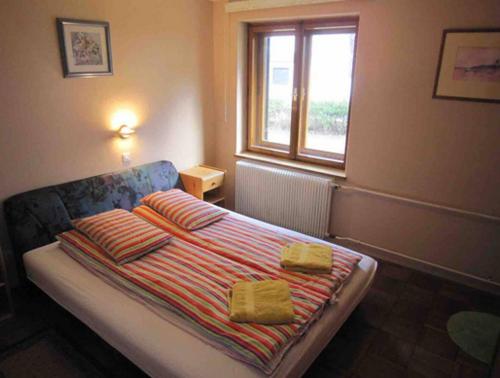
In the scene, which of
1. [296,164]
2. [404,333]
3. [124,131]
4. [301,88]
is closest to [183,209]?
[124,131]

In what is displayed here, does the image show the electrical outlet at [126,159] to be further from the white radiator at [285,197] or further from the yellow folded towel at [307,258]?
the yellow folded towel at [307,258]

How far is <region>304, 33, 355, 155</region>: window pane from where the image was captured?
3.40 m

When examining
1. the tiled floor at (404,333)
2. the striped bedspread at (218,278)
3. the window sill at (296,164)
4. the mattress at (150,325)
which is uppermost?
the window sill at (296,164)

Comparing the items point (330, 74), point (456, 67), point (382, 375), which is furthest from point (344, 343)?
point (330, 74)

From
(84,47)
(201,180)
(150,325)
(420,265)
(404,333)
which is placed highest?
(84,47)

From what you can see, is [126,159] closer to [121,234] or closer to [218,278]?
[121,234]

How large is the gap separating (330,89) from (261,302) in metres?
2.27

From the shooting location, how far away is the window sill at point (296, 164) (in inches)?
137

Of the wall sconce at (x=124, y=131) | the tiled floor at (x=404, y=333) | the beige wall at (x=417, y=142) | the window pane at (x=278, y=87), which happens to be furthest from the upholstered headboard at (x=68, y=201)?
the tiled floor at (x=404, y=333)

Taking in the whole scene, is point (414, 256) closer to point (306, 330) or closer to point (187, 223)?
point (306, 330)

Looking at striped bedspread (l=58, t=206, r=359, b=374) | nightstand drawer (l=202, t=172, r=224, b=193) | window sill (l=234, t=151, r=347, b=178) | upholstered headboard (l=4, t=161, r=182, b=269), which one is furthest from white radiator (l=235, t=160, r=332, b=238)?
upholstered headboard (l=4, t=161, r=182, b=269)

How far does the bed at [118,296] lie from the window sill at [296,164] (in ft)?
2.67

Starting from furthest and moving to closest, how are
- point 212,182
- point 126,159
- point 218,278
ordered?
point 212,182, point 126,159, point 218,278

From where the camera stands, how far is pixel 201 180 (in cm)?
368
